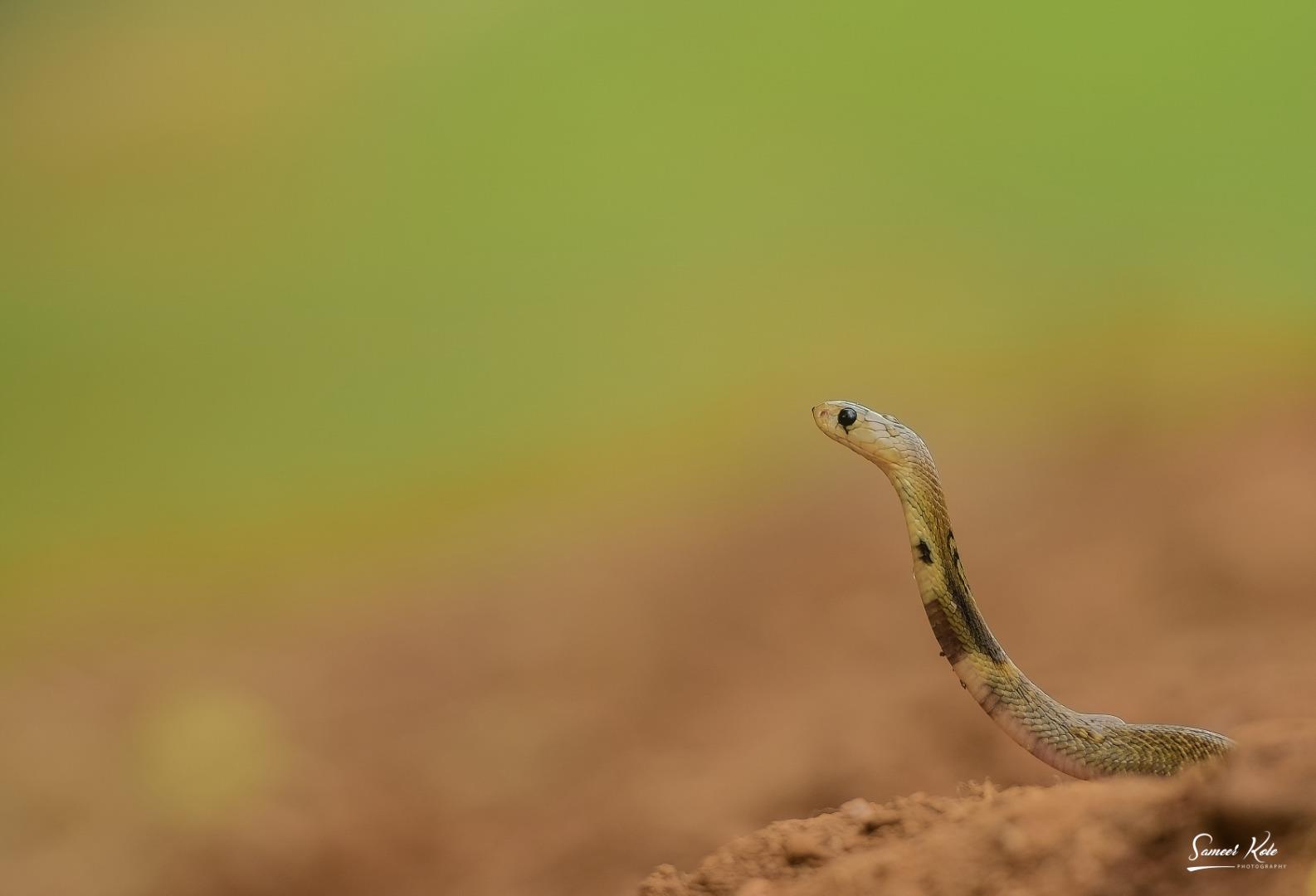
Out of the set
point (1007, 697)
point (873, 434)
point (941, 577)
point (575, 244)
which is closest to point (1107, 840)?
point (1007, 697)

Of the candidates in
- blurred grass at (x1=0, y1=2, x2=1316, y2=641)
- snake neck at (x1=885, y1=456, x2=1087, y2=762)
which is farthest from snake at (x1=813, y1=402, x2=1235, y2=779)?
blurred grass at (x1=0, y1=2, x2=1316, y2=641)

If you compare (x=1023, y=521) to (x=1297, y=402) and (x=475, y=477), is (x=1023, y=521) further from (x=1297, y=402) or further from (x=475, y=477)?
(x=475, y=477)

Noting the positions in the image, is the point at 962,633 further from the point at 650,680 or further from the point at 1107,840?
the point at 650,680

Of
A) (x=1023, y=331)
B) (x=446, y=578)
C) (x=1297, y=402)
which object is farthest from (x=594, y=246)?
(x=1297, y=402)

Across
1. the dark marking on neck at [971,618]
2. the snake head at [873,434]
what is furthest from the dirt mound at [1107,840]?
the snake head at [873,434]

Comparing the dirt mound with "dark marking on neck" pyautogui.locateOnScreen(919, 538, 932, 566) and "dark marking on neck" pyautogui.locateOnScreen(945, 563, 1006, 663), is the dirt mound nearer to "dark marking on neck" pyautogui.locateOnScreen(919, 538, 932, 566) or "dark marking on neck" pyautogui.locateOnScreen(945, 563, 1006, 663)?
"dark marking on neck" pyautogui.locateOnScreen(945, 563, 1006, 663)

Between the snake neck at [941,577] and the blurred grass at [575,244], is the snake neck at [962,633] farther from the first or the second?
the blurred grass at [575,244]
